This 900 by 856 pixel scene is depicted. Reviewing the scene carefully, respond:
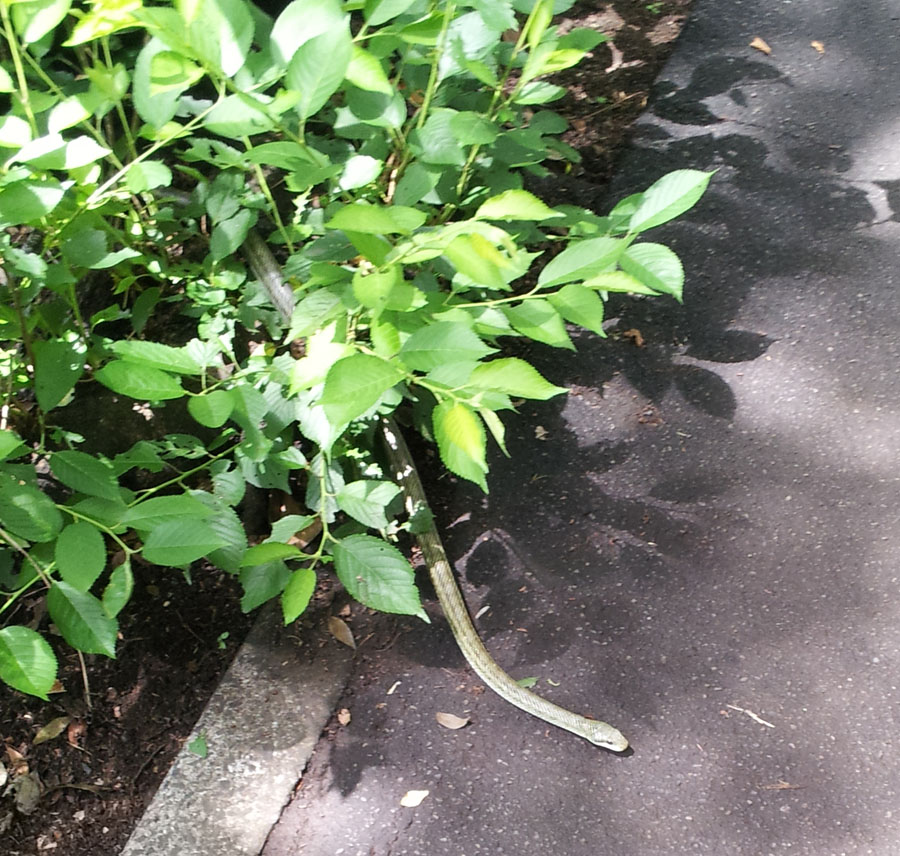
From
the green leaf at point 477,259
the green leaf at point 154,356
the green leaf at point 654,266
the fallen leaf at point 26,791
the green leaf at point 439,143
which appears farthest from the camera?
the fallen leaf at point 26,791

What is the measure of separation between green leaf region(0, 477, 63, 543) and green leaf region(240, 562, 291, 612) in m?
0.40

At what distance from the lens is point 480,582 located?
6.98 ft

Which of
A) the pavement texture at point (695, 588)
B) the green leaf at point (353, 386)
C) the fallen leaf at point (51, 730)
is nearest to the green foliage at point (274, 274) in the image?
the green leaf at point (353, 386)

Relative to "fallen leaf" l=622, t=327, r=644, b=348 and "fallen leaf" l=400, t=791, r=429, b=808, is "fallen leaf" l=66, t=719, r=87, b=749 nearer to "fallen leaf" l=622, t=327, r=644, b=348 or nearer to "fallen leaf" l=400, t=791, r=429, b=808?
"fallen leaf" l=400, t=791, r=429, b=808

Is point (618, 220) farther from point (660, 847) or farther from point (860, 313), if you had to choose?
point (660, 847)

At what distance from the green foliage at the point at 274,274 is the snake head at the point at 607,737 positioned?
66cm

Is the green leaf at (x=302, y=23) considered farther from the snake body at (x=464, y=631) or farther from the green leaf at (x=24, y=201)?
the snake body at (x=464, y=631)

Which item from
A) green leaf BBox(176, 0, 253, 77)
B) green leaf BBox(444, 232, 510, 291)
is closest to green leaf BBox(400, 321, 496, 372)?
green leaf BBox(444, 232, 510, 291)

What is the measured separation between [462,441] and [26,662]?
77 centimetres

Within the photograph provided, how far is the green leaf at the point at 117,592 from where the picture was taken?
1354mm

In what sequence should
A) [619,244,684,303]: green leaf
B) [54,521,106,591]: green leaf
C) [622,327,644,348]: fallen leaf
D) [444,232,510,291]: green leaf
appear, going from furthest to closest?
[622,327,644,348]: fallen leaf → [619,244,684,303]: green leaf → [54,521,106,591]: green leaf → [444,232,510,291]: green leaf

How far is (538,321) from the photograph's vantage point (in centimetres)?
141

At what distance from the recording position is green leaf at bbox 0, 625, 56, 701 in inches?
47.3

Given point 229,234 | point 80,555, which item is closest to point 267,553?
point 80,555
